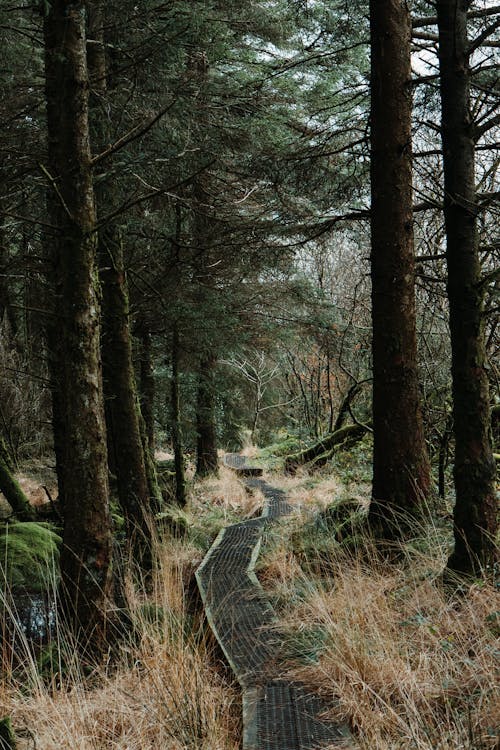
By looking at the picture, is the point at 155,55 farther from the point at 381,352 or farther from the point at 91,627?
the point at 91,627

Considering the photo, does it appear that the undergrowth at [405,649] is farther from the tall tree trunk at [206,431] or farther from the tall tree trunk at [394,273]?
the tall tree trunk at [206,431]

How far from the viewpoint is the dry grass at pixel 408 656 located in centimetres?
279

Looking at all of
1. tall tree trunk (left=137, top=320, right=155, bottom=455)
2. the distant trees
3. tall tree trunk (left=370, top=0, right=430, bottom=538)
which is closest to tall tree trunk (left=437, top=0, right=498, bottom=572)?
the distant trees

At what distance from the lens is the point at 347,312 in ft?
39.4

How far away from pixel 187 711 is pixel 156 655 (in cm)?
47

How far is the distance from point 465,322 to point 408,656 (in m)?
2.11

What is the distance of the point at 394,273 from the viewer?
5.71 m

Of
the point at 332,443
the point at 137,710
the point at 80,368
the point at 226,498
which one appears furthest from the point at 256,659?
the point at 332,443

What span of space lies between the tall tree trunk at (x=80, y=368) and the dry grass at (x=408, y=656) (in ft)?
4.88

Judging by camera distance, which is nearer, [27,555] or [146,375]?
[27,555]

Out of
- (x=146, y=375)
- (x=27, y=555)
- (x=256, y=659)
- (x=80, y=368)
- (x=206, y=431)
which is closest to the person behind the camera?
(x=256, y=659)

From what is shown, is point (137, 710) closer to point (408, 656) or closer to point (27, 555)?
point (408, 656)

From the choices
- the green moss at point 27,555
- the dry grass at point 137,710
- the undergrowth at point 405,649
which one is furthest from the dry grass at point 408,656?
the green moss at point 27,555

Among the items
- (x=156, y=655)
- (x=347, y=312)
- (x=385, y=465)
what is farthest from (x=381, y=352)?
(x=347, y=312)
